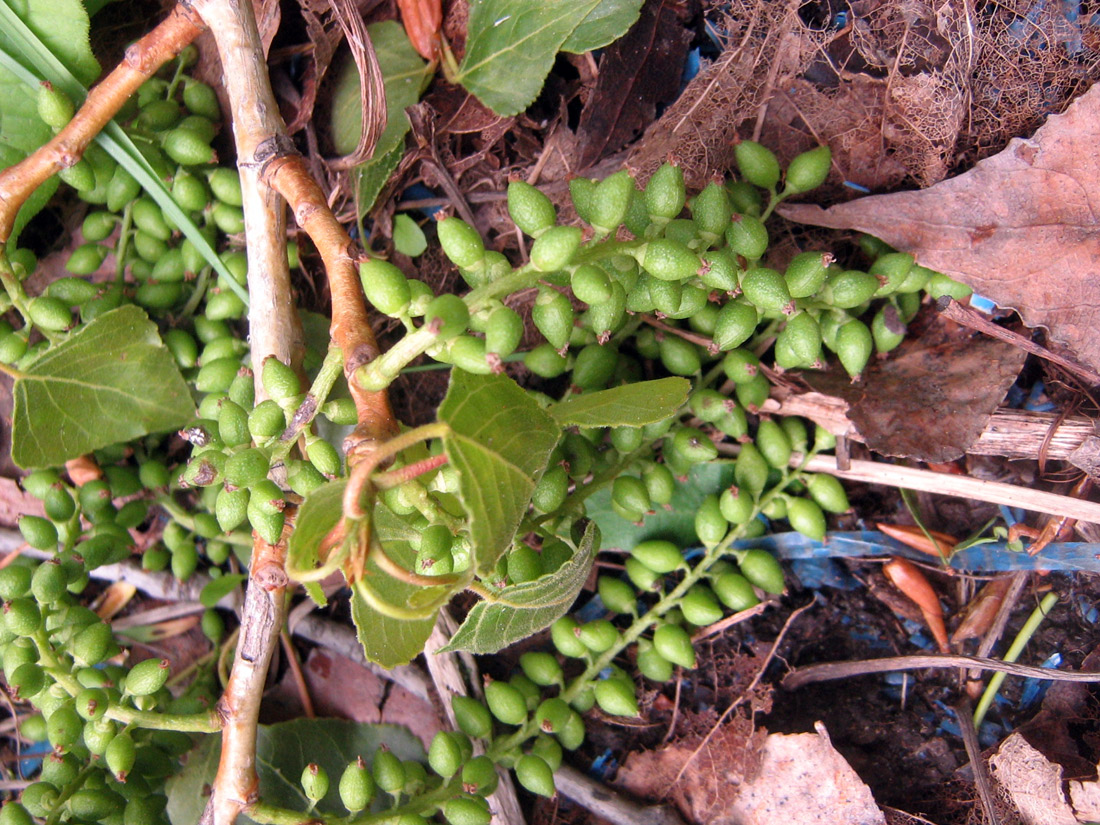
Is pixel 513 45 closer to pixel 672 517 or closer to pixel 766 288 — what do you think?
pixel 766 288

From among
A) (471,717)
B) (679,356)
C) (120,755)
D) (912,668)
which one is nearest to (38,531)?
(120,755)

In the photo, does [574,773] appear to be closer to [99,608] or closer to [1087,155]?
[99,608]

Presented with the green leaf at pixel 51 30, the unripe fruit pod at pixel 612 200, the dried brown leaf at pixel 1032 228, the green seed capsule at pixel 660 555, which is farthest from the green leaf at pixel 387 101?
the dried brown leaf at pixel 1032 228

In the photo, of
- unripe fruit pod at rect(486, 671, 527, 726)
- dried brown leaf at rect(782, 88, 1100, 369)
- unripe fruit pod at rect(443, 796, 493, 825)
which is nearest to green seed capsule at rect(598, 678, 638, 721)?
unripe fruit pod at rect(486, 671, 527, 726)

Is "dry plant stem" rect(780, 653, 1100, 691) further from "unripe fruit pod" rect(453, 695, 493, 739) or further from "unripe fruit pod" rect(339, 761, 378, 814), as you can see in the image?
"unripe fruit pod" rect(339, 761, 378, 814)

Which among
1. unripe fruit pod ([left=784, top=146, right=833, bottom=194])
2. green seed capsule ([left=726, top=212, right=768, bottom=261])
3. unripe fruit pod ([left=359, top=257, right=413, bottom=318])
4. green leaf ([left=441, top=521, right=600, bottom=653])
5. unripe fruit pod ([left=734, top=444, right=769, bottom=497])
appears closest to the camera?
unripe fruit pod ([left=359, top=257, right=413, bottom=318])

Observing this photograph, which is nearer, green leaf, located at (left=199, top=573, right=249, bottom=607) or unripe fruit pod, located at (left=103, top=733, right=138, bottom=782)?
unripe fruit pod, located at (left=103, top=733, right=138, bottom=782)
